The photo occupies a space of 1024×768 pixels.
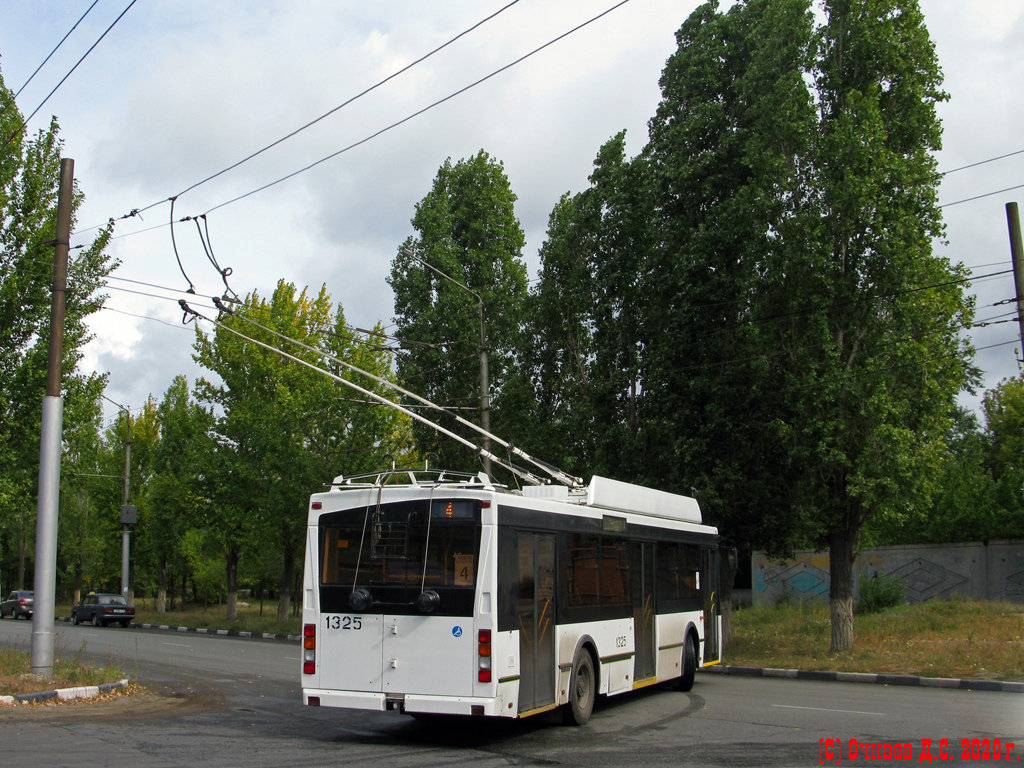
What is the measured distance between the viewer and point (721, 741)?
10172 mm

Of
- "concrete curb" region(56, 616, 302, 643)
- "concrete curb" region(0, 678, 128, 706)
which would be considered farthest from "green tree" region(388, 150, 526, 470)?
"concrete curb" region(0, 678, 128, 706)

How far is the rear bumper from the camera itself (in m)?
9.72

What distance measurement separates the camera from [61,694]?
43.0ft

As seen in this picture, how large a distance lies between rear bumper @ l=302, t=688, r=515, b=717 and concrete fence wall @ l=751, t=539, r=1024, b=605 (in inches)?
994

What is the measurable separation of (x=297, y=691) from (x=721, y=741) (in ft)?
25.7

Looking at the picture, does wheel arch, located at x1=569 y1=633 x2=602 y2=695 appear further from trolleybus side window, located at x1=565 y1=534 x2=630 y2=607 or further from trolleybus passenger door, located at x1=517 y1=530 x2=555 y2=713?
trolleybus passenger door, located at x1=517 y1=530 x2=555 y2=713

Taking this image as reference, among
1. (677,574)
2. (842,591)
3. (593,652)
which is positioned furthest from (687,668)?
(842,591)

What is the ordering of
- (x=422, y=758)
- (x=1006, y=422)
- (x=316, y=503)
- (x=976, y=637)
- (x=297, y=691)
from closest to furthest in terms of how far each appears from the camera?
1. (x=422, y=758)
2. (x=316, y=503)
3. (x=297, y=691)
4. (x=976, y=637)
5. (x=1006, y=422)

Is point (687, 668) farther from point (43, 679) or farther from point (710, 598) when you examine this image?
point (43, 679)

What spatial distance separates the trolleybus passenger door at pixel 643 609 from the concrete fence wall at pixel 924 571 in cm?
2037

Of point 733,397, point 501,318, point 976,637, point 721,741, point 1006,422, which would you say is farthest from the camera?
point 1006,422

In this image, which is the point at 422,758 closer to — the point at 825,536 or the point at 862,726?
the point at 862,726

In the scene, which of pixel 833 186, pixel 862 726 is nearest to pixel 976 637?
pixel 833 186

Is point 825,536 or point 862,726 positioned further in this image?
point 825,536
